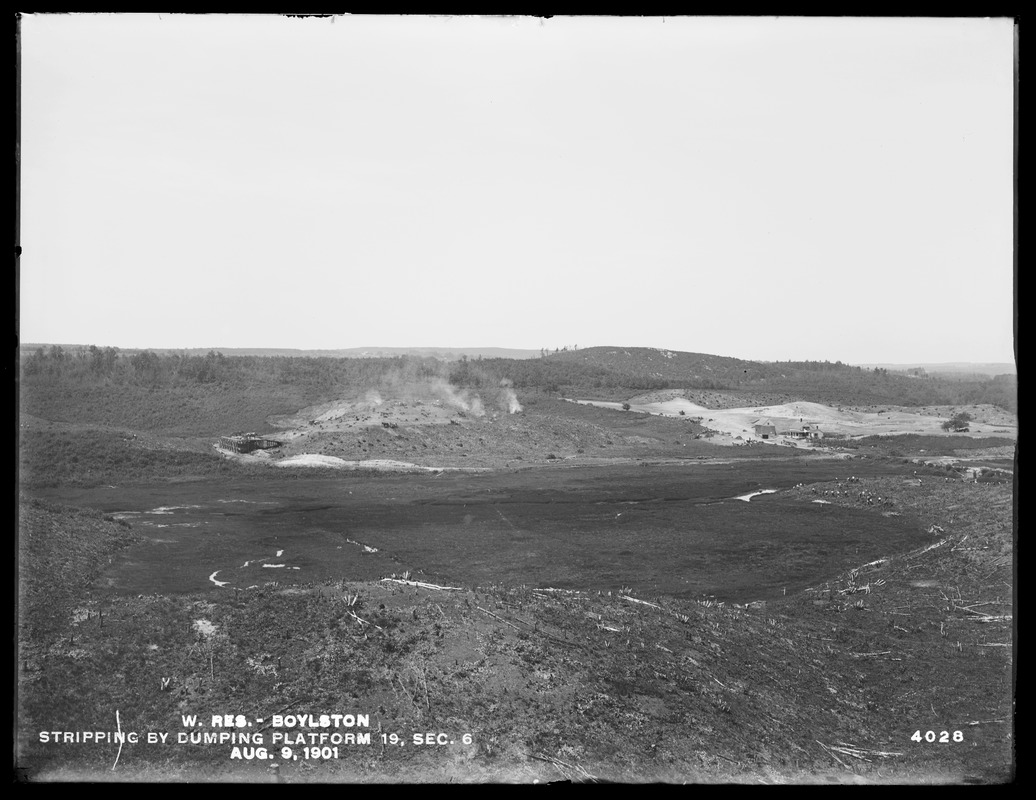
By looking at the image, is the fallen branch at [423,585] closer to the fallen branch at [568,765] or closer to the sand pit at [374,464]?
the fallen branch at [568,765]

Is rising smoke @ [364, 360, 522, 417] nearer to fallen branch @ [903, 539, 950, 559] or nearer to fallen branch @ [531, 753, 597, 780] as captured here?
fallen branch @ [531, 753, 597, 780]

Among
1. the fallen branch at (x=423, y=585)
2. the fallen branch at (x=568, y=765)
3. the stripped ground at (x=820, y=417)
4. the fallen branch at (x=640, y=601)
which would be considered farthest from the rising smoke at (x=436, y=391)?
the fallen branch at (x=568, y=765)

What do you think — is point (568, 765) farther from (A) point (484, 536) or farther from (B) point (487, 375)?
(B) point (487, 375)

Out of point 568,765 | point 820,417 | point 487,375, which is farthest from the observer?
point 487,375

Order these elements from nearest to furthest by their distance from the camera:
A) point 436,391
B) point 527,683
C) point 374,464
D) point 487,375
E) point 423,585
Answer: point 527,683, point 423,585, point 374,464, point 436,391, point 487,375

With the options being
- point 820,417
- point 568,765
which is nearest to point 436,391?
point 820,417

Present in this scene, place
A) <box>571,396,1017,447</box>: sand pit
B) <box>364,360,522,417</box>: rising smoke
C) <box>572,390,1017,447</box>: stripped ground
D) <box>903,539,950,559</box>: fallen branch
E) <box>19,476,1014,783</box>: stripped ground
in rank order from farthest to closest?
<box>364,360,522,417</box>: rising smoke → <box>571,396,1017,447</box>: sand pit → <box>903,539,950,559</box>: fallen branch → <box>572,390,1017,447</box>: stripped ground → <box>19,476,1014,783</box>: stripped ground

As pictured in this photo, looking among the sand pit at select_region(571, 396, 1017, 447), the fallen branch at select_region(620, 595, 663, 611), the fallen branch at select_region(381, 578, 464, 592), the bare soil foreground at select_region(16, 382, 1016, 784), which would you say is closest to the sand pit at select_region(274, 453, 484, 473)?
the bare soil foreground at select_region(16, 382, 1016, 784)
